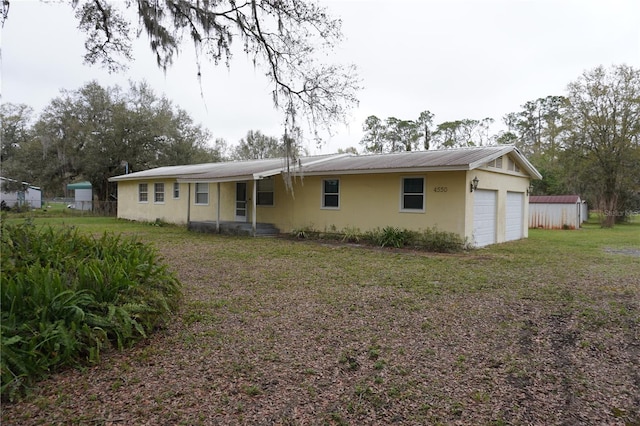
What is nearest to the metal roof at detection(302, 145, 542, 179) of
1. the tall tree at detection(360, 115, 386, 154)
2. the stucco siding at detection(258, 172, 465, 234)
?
the stucco siding at detection(258, 172, 465, 234)

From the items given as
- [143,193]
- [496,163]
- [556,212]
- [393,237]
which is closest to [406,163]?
[393,237]

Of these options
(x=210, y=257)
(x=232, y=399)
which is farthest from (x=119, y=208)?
(x=232, y=399)

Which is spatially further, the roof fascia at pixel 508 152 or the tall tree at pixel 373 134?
the tall tree at pixel 373 134

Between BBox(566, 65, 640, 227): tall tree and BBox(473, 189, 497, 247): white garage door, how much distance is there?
12.9m

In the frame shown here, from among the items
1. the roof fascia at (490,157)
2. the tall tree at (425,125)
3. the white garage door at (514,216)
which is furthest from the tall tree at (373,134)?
the roof fascia at (490,157)

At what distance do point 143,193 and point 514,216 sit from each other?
18153mm

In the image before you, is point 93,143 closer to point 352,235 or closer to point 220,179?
point 220,179

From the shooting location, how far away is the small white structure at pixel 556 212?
65.1 feet

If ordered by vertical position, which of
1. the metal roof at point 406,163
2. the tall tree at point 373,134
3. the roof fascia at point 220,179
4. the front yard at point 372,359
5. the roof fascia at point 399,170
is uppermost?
the tall tree at point 373,134

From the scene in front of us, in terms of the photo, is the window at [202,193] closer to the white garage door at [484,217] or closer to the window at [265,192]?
the window at [265,192]

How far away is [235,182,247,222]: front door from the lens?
1664cm

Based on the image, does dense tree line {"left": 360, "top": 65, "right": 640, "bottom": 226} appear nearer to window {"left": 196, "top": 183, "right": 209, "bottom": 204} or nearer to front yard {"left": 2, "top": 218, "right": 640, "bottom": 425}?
front yard {"left": 2, "top": 218, "right": 640, "bottom": 425}

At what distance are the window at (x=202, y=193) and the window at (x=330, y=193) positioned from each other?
20.5ft

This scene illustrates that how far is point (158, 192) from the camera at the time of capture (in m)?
20.4
